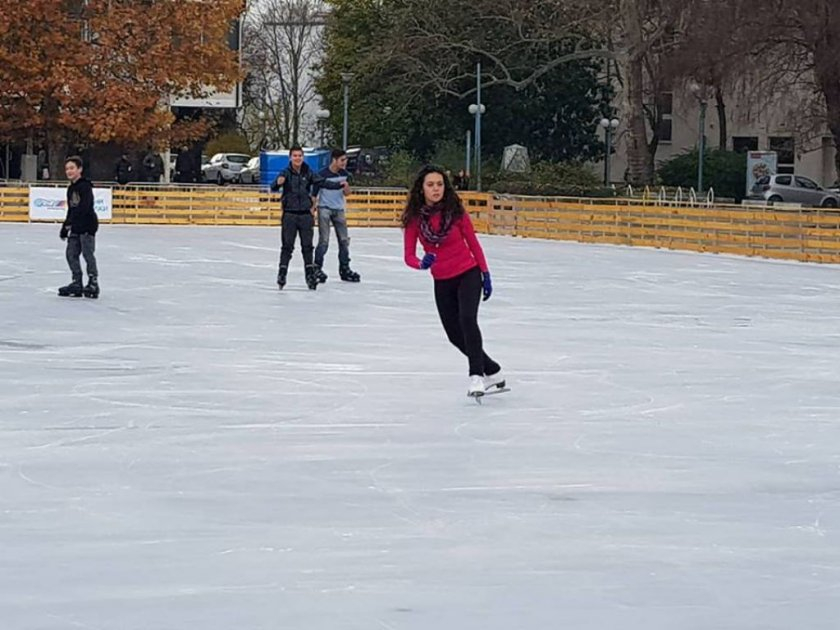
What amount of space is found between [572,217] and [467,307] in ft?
83.5

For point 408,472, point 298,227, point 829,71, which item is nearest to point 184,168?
point 829,71

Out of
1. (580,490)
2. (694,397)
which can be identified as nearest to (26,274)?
(694,397)

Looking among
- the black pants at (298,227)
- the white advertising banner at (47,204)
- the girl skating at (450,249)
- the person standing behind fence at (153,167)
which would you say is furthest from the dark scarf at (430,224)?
the person standing behind fence at (153,167)

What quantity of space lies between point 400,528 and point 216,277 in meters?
15.9

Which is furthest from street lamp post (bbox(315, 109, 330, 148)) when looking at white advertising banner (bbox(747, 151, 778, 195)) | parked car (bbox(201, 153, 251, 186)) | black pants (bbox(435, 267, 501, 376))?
black pants (bbox(435, 267, 501, 376))

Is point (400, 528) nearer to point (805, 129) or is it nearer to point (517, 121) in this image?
point (805, 129)

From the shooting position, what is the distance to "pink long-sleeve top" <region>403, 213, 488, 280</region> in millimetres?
10828

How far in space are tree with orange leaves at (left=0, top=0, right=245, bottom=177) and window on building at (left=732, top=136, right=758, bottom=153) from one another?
22466 mm

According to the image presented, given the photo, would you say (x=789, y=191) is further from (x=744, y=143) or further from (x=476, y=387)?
(x=476, y=387)

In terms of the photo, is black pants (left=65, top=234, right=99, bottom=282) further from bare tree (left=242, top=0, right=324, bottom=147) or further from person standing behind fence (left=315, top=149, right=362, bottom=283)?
bare tree (left=242, top=0, right=324, bottom=147)

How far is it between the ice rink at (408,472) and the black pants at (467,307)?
31cm

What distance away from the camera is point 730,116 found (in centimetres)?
6769

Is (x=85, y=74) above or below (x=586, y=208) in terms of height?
above

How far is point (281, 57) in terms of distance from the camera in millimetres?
82625
